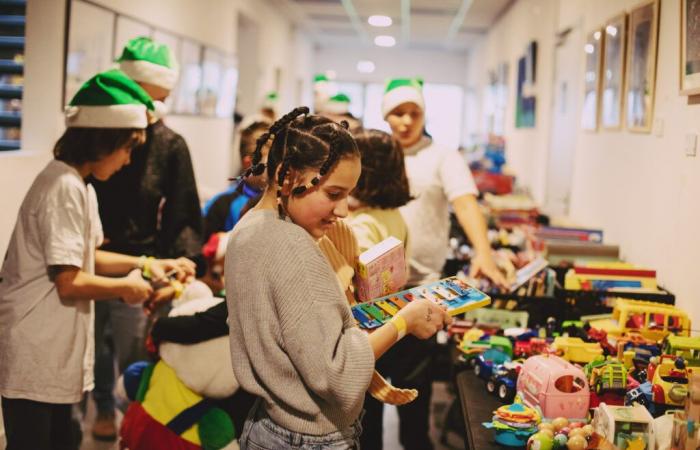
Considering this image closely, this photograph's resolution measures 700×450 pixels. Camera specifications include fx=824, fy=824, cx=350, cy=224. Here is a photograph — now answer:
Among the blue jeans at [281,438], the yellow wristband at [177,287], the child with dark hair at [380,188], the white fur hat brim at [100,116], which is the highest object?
the white fur hat brim at [100,116]

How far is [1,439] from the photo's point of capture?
362 cm

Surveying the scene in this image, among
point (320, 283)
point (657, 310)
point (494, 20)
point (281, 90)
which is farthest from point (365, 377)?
point (281, 90)

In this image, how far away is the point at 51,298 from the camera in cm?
251

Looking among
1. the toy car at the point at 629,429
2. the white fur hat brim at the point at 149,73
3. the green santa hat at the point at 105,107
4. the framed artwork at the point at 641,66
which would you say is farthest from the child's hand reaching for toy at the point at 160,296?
the framed artwork at the point at 641,66

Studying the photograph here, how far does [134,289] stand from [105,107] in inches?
24.3

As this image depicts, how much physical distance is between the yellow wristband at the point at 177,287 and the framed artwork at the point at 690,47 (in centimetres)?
205

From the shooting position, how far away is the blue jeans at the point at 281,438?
1.78 m

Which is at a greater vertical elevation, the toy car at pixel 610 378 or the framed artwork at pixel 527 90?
the framed artwork at pixel 527 90

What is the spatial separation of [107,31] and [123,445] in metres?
3.11

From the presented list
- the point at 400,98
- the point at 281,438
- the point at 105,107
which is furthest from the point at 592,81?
the point at 281,438

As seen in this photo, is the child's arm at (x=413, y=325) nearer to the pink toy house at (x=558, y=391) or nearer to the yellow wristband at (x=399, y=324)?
the yellow wristband at (x=399, y=324)

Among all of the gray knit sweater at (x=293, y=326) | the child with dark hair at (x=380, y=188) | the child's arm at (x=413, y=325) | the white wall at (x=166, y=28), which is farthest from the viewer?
the white wall at (x=166, y=28)

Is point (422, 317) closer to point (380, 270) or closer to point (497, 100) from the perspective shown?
point (380, 270)

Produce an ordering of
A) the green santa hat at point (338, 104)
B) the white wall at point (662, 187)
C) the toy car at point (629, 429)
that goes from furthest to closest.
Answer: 1. the green santa hat at point (338, 104)
2. the white wall at point (662, 187)
3. the toy car at point (629, 429)
